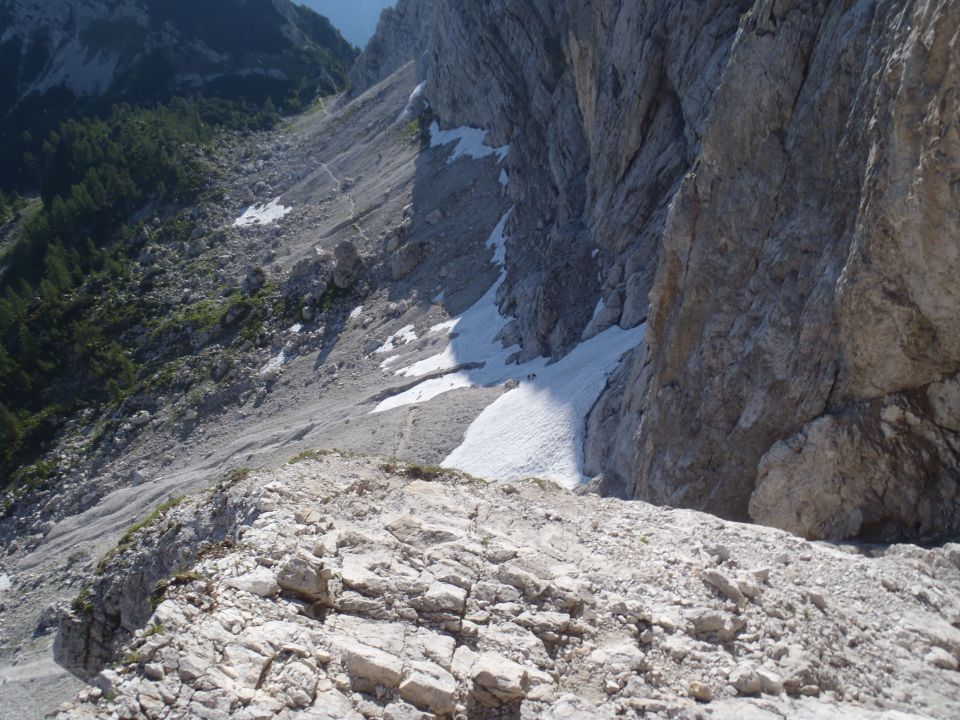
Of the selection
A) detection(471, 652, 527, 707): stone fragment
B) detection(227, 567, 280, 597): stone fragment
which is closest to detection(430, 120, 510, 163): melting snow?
detection(227, 567, 280, 597): stone fragment

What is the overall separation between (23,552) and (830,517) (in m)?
44.6

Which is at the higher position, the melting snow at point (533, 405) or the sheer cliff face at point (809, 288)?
the sheer cliff face at point (809, 288)

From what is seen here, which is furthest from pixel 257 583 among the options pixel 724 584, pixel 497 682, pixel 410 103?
pixel 410 103

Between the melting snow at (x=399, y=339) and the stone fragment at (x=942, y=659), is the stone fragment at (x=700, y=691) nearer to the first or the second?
the stone fragment at (x=942, y=659)

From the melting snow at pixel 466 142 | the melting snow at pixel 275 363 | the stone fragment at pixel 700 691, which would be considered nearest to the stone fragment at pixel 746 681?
the stone fragment at pixel 700 691

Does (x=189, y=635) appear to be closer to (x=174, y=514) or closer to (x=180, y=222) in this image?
(x=174, y=514)

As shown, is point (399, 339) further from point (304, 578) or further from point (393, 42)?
point (393, 42)

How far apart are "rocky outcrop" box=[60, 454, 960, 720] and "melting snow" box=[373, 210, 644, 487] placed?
49.9 ft

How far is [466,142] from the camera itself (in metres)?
68.9

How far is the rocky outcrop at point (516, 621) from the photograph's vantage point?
6562 millimetres

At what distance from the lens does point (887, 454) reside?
12773 mm

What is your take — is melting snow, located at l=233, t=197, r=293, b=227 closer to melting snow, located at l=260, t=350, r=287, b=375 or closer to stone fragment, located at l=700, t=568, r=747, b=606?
melting snow, located at l=260, t=350, r=287, b=375

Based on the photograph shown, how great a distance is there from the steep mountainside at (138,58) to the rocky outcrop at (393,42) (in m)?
15.2

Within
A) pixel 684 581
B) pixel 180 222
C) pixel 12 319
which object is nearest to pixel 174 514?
pixel 684 581
